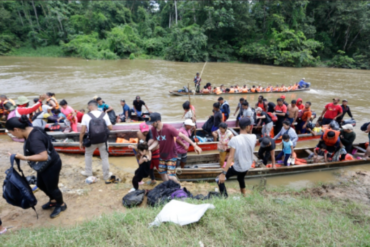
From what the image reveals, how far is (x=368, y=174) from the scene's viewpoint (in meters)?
6.23

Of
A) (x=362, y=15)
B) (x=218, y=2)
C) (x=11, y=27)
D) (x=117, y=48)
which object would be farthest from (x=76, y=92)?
(x=362, y=15)

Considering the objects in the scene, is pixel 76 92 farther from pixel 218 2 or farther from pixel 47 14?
pixel 47 14

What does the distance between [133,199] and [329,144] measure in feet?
18.5

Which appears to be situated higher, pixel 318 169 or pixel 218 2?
pixel 218 2

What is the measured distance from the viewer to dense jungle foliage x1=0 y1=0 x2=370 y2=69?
1289 inches

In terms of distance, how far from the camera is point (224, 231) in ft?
8.98

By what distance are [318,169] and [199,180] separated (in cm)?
355

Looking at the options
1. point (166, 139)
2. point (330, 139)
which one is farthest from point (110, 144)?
point (330, 139)

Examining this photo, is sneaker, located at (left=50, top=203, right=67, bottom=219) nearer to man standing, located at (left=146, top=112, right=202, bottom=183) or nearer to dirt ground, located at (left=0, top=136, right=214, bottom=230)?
dirt ground, located at (left=0, top=136, right=214, bottom=230)

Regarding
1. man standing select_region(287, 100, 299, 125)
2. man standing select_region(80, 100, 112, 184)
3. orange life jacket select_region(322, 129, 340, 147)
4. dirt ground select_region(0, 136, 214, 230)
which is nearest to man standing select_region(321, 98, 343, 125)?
man standing select_region(287, 100, 299, 125)

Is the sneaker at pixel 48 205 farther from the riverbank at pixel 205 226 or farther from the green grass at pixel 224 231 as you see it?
the green grass at pixel 224 231

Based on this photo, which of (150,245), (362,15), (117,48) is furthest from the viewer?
(117,48)

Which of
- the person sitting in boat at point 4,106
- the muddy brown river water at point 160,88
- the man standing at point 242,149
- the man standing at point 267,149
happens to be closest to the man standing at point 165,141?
the man standing at point 242,149

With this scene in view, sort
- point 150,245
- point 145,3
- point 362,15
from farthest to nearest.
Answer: point 145,3 → point 362,15 → point 150,245
